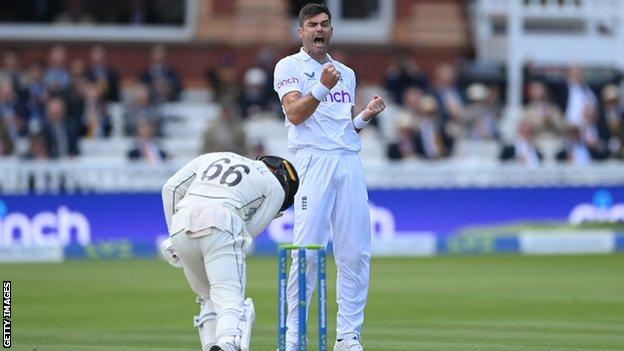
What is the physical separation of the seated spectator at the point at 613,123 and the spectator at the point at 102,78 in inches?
262

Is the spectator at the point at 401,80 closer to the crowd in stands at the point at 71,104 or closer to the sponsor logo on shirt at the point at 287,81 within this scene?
the crowd in stands at the point at 71,104

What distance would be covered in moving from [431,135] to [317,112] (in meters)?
12.3

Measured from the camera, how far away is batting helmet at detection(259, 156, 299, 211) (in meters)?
9.15

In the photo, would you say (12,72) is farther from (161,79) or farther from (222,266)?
(222,266)

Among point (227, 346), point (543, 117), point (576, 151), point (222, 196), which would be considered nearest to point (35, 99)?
point (543, 117)

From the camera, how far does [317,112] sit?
9.96 m

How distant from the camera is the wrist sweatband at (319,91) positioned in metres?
9.53

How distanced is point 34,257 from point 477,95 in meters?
6.95

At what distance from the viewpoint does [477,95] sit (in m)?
23.0

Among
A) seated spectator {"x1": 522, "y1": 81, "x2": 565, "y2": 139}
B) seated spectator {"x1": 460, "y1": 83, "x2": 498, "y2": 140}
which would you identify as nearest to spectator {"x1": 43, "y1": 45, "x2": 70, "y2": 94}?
seated spectator {"x1": 460, "y1": 83, "x2": 498, "y2": 140}

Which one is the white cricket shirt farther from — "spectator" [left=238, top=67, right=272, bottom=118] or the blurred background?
"spectator" [left=238, top=67, right=272, bottom=118]

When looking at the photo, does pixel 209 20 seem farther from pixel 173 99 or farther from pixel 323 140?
pixel 323 140

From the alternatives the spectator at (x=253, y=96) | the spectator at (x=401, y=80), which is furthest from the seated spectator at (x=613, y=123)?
the spectator at (x=253, y=96)

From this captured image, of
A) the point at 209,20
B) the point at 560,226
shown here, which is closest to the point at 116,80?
the point at 209,20
